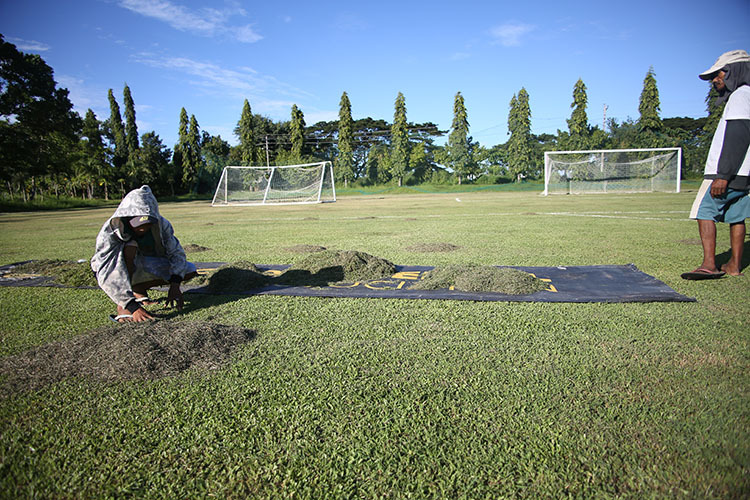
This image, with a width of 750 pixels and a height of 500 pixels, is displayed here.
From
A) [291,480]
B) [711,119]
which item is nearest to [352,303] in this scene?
[291,480]

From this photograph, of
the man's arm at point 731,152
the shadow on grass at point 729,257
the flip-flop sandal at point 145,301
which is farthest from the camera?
the shadow on grass at point 729,257

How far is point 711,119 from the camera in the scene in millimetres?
41938

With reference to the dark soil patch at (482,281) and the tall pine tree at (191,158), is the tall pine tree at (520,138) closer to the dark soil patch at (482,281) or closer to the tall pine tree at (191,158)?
the tall pine tree at (191,158)

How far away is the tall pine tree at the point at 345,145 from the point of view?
2053 inches

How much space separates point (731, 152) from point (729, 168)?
0.15 meters

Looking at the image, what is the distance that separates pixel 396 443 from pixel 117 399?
140 centimetres

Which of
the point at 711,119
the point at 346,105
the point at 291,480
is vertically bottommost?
the point at 291,480

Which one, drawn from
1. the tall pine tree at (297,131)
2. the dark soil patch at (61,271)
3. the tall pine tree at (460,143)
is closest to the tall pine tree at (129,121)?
the tall pine tree at (297,131)

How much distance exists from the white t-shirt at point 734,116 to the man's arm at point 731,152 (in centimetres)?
4

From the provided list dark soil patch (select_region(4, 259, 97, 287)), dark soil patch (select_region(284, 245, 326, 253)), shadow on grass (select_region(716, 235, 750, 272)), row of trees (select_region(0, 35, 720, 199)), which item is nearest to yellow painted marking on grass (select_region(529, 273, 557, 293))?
shadow on grass (select_region(716, 235, 750, 272))

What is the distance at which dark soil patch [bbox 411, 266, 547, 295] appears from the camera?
3.80 meters

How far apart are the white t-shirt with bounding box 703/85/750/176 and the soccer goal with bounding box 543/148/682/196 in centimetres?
2592

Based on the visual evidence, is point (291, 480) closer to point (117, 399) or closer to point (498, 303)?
point (117, 399)

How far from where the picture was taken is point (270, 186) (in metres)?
27.2
